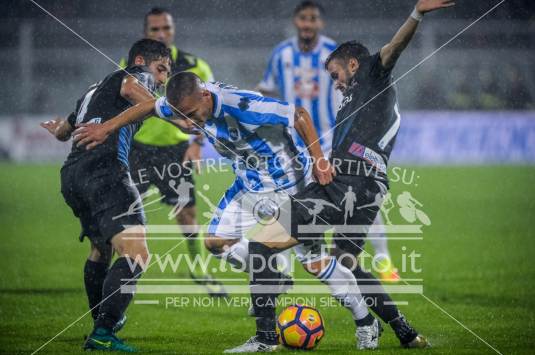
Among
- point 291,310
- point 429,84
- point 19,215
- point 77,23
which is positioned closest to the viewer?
point 291,310

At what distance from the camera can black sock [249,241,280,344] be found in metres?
5.80

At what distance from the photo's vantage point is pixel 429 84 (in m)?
23.0

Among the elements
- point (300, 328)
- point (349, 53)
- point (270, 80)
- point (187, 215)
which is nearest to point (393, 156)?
point (270, 80)

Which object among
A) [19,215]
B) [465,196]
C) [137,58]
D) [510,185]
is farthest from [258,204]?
[510,185]

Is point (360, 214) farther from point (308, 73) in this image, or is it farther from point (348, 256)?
point (308, 73)

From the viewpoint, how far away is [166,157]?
9047 mm

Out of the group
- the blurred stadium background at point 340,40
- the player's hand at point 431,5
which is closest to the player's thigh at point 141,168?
the player's hand at point 431,5

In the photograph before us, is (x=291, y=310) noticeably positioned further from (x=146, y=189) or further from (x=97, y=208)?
(x=146, y=189)

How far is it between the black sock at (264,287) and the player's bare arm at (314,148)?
62 centimetres

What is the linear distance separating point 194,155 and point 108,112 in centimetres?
266

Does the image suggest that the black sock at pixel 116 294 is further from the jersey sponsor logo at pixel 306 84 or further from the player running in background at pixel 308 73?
the jersey sponsor logo at pixel 306 84

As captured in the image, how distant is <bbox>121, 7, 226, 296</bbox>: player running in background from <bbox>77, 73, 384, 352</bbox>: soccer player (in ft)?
7.54

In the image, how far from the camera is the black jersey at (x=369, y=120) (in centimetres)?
602

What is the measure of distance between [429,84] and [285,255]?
50.7ft
